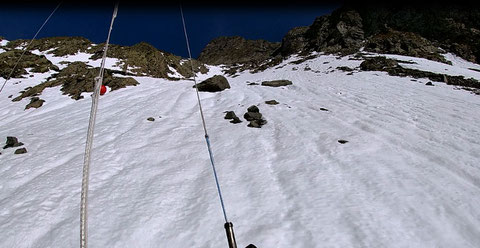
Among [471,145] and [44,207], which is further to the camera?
[471,145]

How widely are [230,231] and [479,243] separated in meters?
3.04

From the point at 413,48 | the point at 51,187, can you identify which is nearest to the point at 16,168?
the point at 51,187

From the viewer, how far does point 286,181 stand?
450 centimetres

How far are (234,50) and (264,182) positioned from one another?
144 meters

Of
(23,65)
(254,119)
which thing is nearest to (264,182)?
(254,119)

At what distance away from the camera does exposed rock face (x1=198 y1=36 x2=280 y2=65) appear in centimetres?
12775

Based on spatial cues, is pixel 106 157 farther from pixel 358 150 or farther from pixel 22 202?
pixel 358 150

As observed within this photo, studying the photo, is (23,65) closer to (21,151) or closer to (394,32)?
(21,151)

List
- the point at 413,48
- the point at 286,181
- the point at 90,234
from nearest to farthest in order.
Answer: the point at 90,234
the point at 286,181
the point at 413,48

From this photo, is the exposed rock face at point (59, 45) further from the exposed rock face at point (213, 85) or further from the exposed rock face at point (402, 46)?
the exposed rock face at point (402, 46)

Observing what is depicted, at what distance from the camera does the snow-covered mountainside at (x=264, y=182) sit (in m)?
3.23

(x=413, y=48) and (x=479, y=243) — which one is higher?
(x=479, y=243)

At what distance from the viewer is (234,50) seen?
462 ft

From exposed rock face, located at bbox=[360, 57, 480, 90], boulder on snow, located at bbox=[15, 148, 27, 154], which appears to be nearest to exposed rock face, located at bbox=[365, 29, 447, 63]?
exposed rock face, located at bbox=[360, 57, 480, 90]
